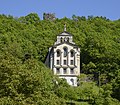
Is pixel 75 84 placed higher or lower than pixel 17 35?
lower

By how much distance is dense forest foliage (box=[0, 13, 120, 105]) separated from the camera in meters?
25.4

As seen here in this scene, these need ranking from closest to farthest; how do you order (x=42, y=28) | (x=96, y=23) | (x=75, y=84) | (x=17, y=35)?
(x=75, y=84) < (x=17, y=35) < (x=42, y=28) < (x=96, y=23)

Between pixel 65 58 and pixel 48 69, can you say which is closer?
pixel 48 69

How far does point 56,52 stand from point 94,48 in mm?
6838

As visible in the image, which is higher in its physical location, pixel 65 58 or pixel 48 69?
pixel 65 58

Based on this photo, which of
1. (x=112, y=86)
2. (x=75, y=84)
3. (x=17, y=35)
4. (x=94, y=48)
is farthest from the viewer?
(x=17, y=35)

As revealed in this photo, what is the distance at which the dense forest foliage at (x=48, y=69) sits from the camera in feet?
83.4

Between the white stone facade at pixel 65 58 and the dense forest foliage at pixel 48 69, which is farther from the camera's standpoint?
the white stone facade at pixel 65 58

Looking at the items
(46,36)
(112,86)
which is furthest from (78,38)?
(112,86)

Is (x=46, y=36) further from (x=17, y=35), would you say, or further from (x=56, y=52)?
(x=56, y=52)

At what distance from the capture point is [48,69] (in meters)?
56.5

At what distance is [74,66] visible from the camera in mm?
60594

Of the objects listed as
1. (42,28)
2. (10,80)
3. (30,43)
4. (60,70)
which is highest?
(42,28)

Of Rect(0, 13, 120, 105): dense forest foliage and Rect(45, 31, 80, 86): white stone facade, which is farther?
Rect(45, 31, 80, 86): white stone facade
